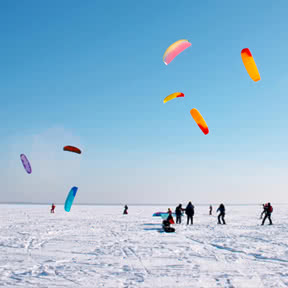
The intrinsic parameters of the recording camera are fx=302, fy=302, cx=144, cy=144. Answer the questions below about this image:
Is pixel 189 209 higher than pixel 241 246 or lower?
higher

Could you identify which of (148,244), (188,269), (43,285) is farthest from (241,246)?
(43,285)

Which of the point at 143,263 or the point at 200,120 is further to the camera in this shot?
the point at 200,120

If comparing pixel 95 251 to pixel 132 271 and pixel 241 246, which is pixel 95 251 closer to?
pixel 132 271

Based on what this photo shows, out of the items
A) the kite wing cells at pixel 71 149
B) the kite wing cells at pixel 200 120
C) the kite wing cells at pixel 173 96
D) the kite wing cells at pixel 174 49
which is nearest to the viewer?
the kite wing cells at pixel 174 49

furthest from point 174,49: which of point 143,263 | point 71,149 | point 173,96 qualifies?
point 143,263

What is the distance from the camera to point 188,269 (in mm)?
6250

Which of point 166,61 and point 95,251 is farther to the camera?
point 166,61

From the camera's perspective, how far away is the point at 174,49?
11398mm

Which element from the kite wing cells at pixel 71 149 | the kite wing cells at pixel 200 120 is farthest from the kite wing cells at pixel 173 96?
the kite wing cells at pixel 71 149

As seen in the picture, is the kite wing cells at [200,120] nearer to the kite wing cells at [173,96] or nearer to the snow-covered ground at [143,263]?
the kite wing cells at [173,96]

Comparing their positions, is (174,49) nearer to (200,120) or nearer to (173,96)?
(173,96)

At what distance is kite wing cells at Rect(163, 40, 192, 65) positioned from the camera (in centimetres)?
1132

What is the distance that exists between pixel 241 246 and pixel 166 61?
690cm

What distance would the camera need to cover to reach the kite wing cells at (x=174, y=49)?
37.1 feet
